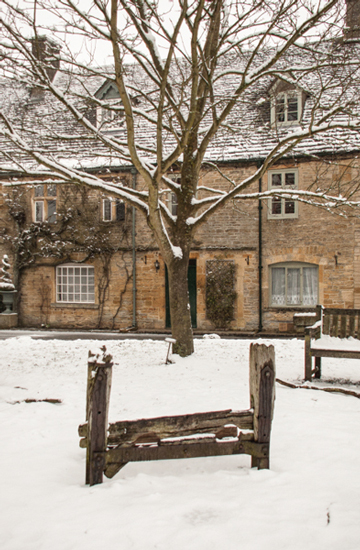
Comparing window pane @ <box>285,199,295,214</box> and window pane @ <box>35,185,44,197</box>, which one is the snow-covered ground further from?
window pane @ <box>35,185,44,197</box>

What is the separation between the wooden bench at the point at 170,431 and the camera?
10.1ft

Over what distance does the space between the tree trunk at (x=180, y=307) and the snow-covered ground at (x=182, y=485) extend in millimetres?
2003

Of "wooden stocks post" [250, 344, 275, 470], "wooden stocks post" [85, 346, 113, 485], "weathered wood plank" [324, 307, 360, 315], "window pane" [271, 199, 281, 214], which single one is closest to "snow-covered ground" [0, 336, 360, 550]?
"wooden stocks post" [85, 346, 113, 485]

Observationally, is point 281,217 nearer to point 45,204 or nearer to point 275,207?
point 275,207

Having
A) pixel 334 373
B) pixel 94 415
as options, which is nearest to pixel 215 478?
pixel 94 415

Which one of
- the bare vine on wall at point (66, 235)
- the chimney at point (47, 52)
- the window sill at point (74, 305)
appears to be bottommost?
the window sill at point (74, 305)

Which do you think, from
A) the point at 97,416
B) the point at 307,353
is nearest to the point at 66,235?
the point at 307,353

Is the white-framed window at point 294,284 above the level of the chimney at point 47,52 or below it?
below

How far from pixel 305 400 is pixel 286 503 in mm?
2543

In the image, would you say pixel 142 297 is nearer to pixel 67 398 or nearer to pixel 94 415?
pixel 67 398

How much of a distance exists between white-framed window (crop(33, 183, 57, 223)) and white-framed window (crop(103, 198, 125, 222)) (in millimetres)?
2050

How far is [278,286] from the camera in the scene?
46.4 ft

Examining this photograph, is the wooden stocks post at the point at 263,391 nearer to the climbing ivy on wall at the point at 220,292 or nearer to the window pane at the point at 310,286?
the climbing ivy on wall at the point at 220,292

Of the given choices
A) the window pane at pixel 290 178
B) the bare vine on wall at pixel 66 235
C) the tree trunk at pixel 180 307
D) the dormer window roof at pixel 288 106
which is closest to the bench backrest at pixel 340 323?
the tree trunk at pixel 180 307
